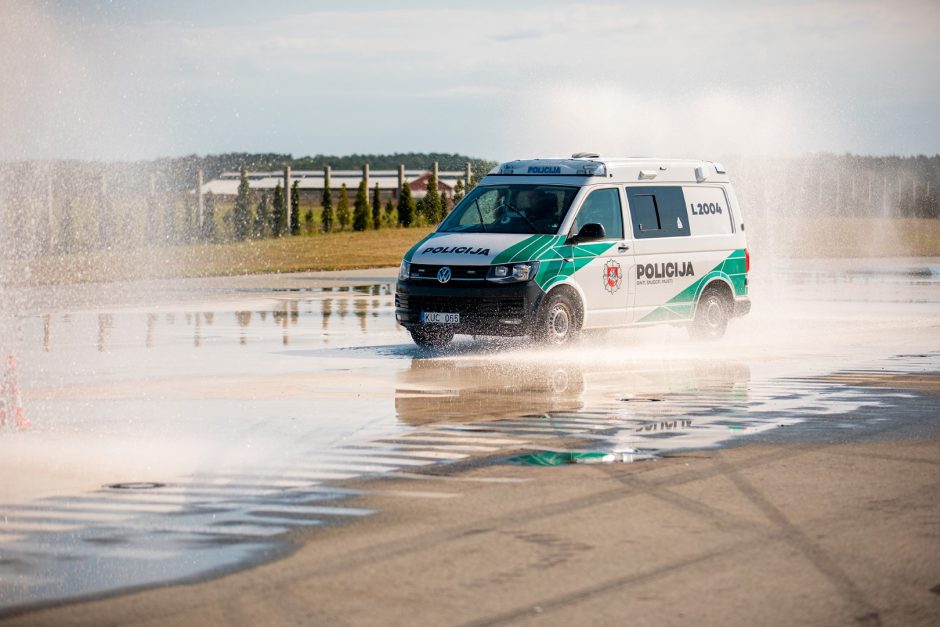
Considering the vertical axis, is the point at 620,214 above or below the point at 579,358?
above

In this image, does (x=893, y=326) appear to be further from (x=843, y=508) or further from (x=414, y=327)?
(x=843, y=508)

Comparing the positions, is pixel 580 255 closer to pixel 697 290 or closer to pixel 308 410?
pixel 697 290

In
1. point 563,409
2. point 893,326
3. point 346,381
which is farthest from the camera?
point 893,326

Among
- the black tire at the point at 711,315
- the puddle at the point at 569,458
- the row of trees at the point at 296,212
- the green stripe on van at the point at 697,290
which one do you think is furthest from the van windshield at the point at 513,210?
the row of trees at the point at 296,212

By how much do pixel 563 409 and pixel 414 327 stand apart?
554cm

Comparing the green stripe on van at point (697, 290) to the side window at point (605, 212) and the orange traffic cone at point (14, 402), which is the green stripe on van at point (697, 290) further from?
the orange traffic cone at point (14, 402)

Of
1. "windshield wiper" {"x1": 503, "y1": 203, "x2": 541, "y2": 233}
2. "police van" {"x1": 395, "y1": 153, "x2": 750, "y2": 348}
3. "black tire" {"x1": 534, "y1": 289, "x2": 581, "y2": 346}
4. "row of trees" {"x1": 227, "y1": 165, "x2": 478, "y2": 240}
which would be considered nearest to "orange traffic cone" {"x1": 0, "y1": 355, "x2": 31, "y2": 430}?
"police van" {"x1": 395, "y1": 153, "x2": 750, "y2": 348}

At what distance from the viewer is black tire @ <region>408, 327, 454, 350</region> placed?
60.6ft

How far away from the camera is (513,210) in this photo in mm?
19125

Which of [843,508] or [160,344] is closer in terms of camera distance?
[843,508]

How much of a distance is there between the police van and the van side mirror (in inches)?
0.4

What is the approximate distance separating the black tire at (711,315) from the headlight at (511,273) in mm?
3242

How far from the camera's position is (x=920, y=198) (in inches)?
3344

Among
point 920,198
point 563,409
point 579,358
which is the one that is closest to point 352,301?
point 579,358
